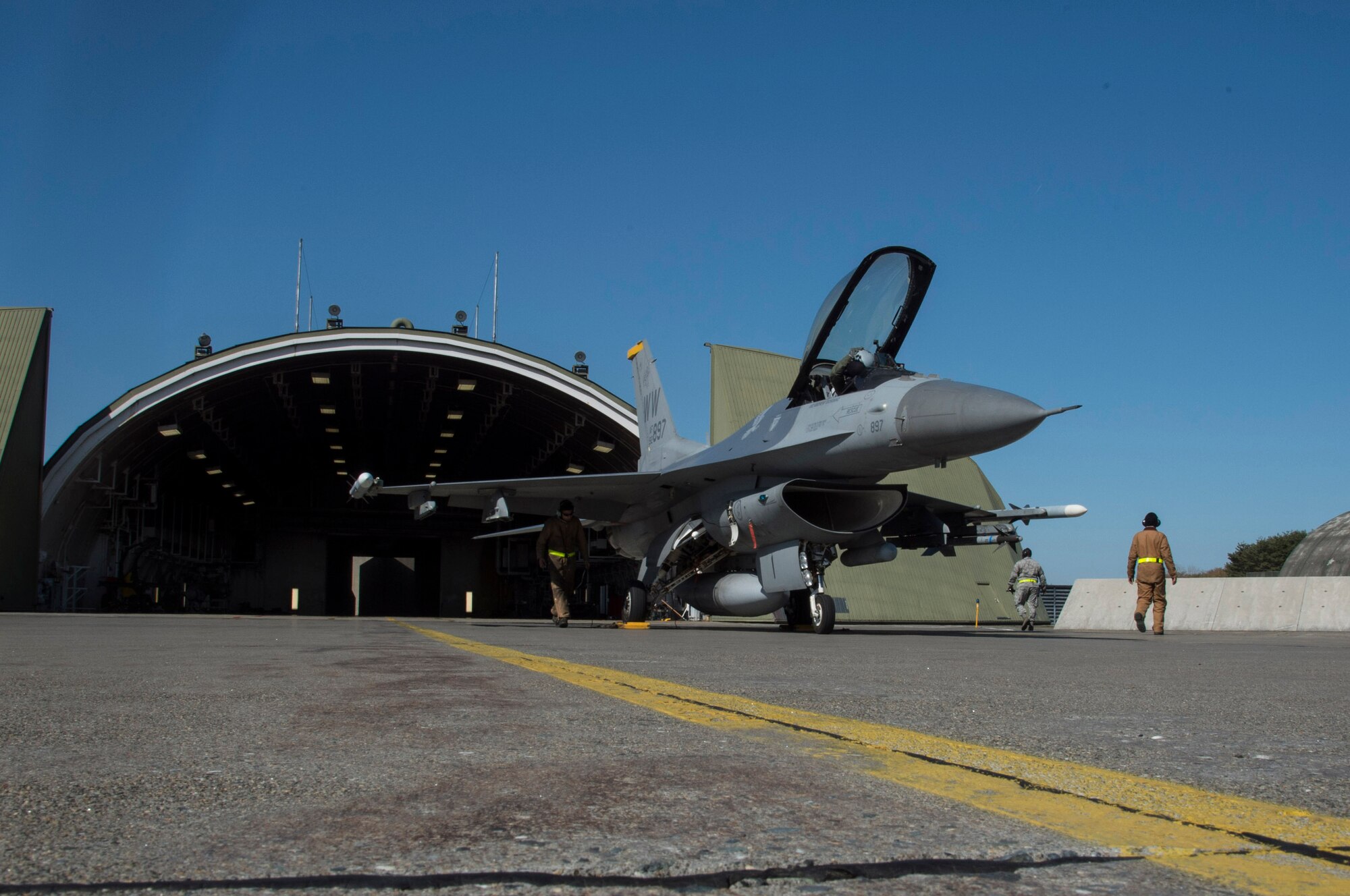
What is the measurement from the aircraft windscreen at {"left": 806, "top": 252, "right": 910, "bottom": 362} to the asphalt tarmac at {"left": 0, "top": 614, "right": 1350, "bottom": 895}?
271 inches

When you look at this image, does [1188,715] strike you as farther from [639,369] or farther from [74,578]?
[74,578]

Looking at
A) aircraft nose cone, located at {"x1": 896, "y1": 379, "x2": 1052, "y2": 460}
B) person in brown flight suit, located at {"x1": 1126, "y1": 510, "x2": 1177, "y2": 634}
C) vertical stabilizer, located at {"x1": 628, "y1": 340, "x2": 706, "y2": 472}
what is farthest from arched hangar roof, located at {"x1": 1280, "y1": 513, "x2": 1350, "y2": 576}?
aircraft nose cone, located at {"x1": 896, "y1": 379, "x2": 1052, "y2": 460}

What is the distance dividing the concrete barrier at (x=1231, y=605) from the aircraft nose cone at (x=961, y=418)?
7076 mm

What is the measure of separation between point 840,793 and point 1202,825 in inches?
22.3

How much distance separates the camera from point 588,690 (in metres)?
3.75

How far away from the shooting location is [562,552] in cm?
1250

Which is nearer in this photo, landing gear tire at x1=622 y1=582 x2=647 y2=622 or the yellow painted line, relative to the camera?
the yellow painted line

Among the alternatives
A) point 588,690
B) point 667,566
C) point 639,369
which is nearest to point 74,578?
point 639,369

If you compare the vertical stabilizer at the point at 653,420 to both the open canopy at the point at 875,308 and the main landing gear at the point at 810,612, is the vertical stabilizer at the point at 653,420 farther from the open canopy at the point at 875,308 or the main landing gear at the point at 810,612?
the open canopy at the point at 875,308

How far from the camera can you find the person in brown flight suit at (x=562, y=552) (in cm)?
1248

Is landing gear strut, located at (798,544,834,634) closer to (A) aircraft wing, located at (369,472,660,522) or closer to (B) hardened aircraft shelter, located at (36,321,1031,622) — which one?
(B) hardened aircraft shelter, located at (36,321,1031,622)

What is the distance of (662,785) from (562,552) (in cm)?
1077

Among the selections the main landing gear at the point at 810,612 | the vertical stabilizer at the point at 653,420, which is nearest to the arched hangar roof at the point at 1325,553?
the vertical stabilizer at the point at 653,420

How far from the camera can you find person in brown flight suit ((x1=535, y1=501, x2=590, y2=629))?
1248 cm
